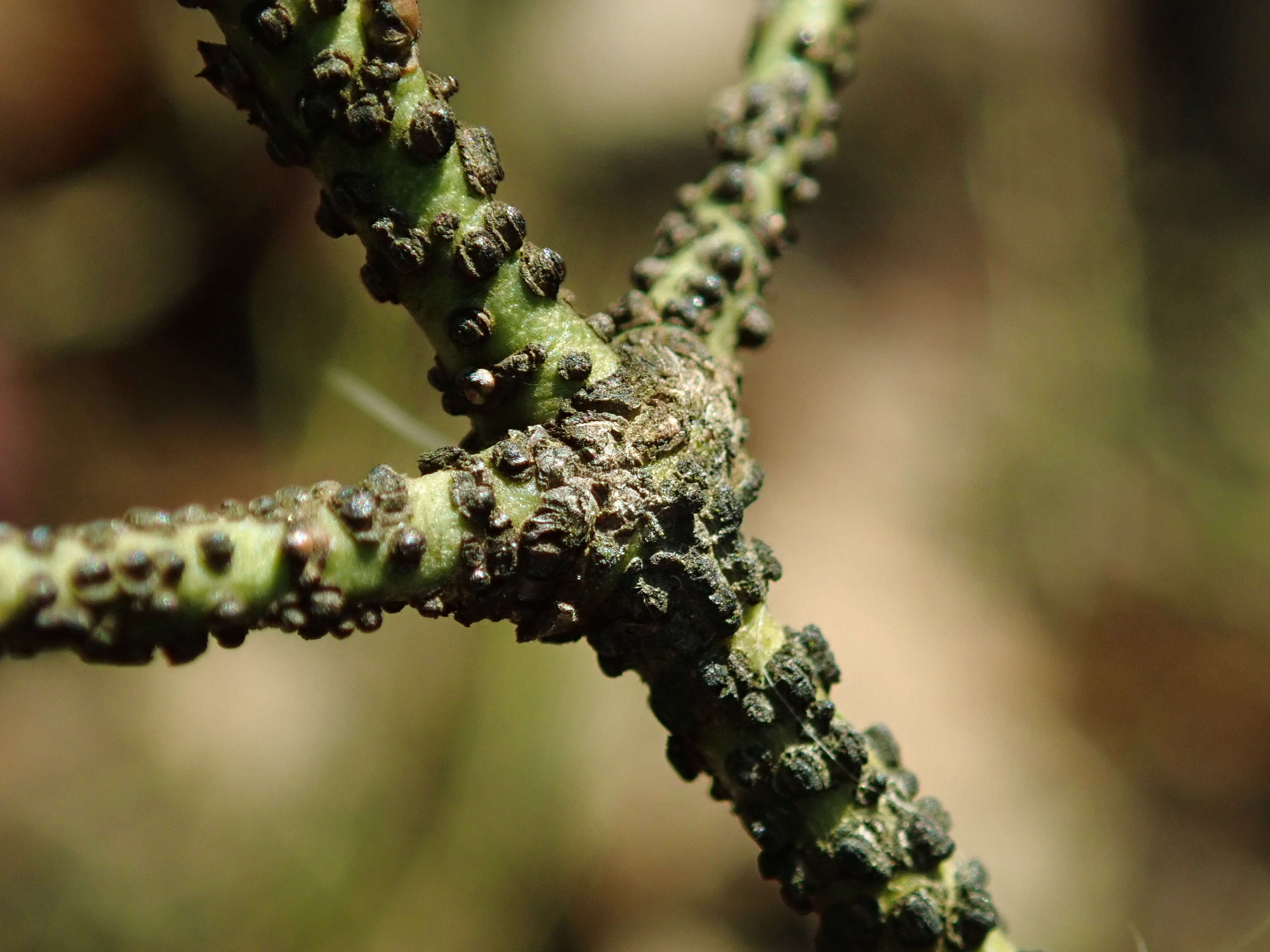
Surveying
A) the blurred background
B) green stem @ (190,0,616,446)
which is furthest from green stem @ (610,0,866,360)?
the blurred background

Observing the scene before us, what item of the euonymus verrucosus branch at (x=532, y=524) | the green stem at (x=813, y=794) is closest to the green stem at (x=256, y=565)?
the euonymus verrucosus branch at (x=532, y=524)

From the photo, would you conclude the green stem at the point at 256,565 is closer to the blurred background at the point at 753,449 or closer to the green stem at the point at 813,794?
Result: the green stem at the point at 813,794

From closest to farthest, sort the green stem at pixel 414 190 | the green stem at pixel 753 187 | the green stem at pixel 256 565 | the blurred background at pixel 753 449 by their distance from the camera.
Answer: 1. the green stem at pixel 256 565
2. the green stem at pixel 414 190
3. the green stem at pixel 753 187
4. the blurred background at pixel 753 449

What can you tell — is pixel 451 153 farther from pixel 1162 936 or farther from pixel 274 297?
pixel 1162 936

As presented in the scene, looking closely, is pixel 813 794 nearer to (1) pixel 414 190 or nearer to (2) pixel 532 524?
(2) pixel 532 524

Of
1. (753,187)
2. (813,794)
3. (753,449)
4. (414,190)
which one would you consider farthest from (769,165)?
(753,449)

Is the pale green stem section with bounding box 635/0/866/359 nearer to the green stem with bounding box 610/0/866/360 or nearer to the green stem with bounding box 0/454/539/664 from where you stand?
the green stem with bounding box 610/0/866/360
